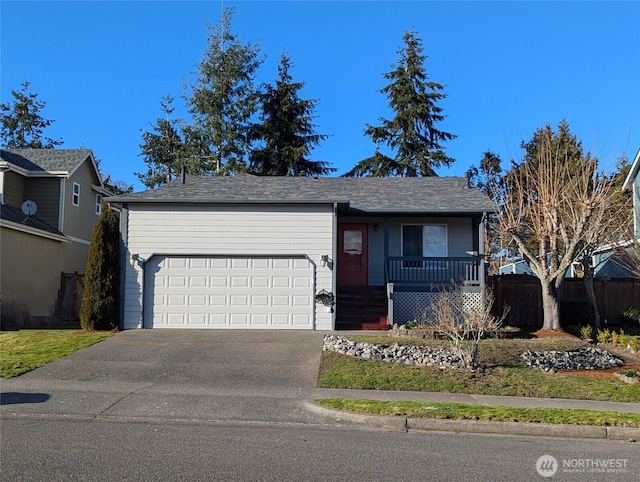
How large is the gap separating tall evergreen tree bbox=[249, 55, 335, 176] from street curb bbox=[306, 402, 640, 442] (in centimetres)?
2575

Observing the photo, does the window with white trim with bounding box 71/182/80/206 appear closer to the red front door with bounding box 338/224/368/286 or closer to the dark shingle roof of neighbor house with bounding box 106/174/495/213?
the dark shingle roof of neighbor house with bounding box 106/174/495/213

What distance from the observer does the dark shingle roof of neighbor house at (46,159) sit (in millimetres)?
21672

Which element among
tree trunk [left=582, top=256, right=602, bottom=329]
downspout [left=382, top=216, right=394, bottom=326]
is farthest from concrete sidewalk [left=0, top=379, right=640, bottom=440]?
tree trunk [left=582, top=256, right=602, bottom=329]

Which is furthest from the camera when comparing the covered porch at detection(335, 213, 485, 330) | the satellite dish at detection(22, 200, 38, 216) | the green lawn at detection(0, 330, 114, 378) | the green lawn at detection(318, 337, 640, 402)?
the satellite dish at detection(22, 200, 38, 216)

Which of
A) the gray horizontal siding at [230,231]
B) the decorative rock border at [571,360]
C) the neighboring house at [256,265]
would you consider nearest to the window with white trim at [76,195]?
the neighboring house at [256,265]

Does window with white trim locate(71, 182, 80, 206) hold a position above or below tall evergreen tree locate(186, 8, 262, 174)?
below

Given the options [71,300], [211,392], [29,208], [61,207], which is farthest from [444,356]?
[61,207]

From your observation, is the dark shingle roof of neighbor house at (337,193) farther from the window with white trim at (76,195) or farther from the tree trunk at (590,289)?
the window with white trim at (76,195)

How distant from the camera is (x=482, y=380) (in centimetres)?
977

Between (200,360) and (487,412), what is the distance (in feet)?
20.0

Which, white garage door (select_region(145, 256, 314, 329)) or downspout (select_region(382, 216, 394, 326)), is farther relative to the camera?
downspout (select_region(382, 216, 394, 326))

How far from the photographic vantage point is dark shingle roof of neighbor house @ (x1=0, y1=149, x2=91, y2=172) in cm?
2167

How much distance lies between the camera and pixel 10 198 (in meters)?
20.5

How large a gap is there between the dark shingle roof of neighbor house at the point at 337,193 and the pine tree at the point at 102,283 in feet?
3.59
